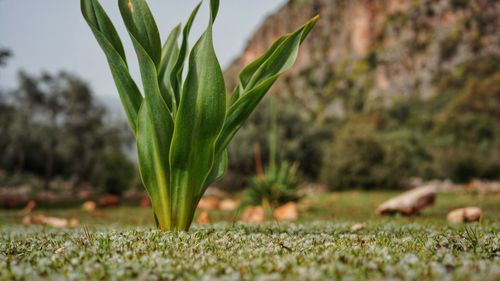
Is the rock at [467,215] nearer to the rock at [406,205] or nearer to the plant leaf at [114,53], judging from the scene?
the rock at [406,205]

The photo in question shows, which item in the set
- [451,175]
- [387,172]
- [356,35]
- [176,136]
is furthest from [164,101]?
[356,35]

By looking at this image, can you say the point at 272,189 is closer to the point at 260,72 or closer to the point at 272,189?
the point at 272,189

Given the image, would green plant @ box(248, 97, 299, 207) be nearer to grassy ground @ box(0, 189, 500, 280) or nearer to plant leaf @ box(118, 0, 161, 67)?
plant leaf @ box(118, 0, 161, 67)

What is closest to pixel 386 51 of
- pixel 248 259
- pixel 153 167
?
pixel 153 167

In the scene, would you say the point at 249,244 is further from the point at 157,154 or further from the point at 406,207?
the point at 406,207

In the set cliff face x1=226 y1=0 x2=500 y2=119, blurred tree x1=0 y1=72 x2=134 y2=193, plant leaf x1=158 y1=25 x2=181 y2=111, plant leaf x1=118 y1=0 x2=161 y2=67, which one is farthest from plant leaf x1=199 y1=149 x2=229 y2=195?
cliff face x1=226 y1=0 x2=500 y2=119

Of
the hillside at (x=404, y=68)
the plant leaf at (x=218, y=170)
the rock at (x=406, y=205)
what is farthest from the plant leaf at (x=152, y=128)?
the hillside at (x=404, y=68)
